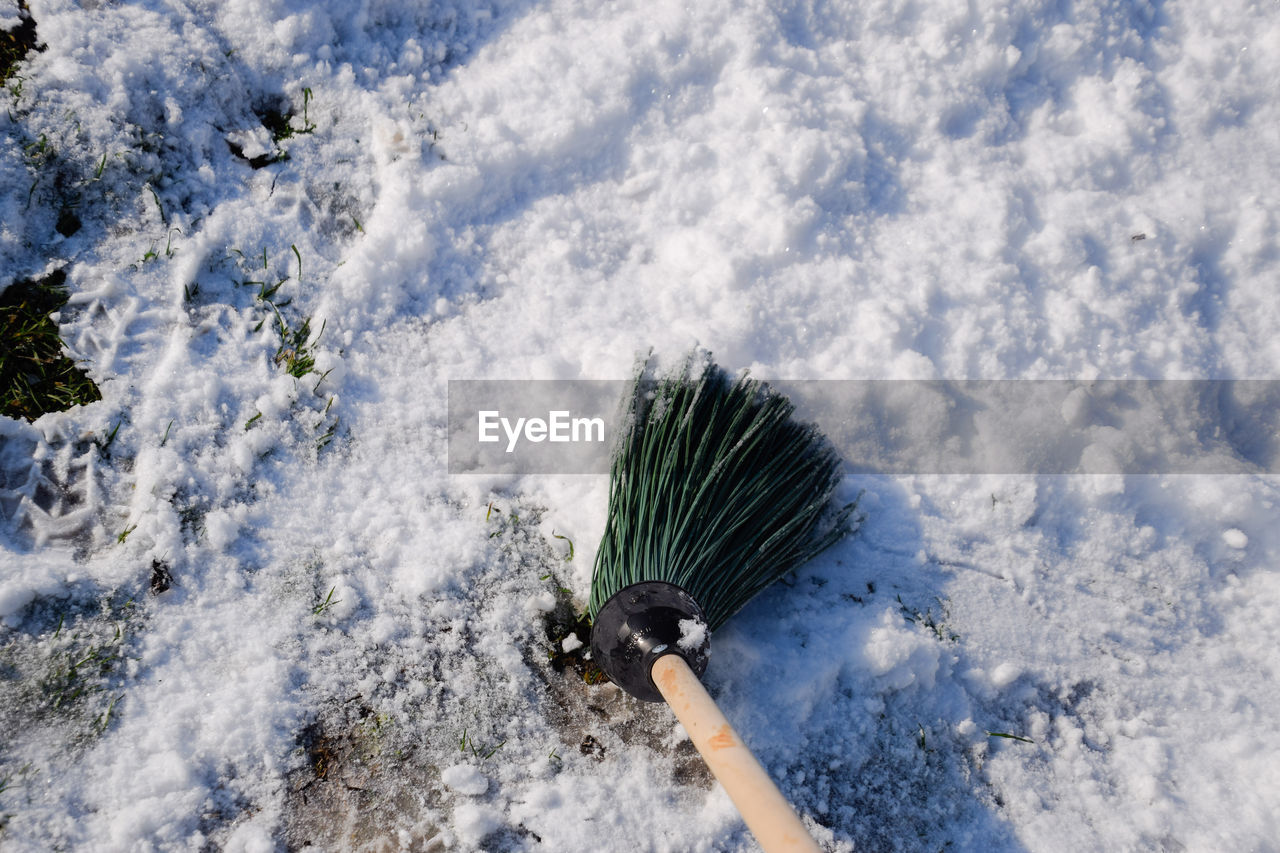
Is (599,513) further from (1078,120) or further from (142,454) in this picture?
(1078,120)

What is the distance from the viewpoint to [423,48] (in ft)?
7.45

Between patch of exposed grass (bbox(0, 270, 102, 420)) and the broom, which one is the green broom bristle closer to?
the broom

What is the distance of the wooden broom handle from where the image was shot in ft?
4.25

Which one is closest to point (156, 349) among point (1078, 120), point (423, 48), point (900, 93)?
point (423, 48)

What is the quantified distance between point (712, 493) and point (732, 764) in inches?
23.6

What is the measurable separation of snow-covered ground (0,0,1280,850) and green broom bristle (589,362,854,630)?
0.12 metres

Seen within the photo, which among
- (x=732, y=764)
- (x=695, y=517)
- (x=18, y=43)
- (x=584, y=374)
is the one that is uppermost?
(x=18, y=43)

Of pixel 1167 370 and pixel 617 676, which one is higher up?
pixel 1167 370

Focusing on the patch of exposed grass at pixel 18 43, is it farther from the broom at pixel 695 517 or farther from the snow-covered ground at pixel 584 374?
the broom at pixel 695 517

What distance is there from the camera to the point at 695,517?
1752 millimetres

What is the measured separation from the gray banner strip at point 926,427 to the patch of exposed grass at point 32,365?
924 mm

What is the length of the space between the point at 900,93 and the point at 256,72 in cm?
190

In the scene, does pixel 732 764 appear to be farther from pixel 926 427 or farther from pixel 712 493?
pixel 926 427

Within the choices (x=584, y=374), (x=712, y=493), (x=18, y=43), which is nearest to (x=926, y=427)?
(x=712, y=493)
